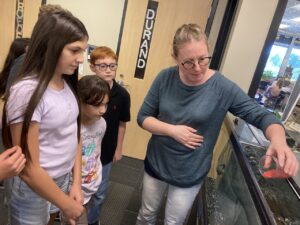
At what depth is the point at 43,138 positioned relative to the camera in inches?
41.4

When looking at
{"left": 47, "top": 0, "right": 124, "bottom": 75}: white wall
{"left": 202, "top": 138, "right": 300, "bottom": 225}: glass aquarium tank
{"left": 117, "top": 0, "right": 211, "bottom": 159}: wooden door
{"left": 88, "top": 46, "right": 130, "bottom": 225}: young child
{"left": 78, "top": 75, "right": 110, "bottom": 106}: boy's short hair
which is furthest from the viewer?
{"left": 47, "top": 0, "right": 124, "bottom": 75}: white wall

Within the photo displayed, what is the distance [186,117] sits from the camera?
139 cm

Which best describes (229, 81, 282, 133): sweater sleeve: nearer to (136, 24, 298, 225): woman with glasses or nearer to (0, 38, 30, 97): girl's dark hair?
(136, 24, 298, 225): woman with glasses

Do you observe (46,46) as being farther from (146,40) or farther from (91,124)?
(146,40)

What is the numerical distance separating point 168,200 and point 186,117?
0.49m

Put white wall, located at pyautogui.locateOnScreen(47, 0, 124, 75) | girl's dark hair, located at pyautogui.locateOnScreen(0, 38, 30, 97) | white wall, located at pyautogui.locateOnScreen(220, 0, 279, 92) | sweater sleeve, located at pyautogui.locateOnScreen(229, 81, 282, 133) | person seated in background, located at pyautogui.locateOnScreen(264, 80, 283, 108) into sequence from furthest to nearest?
person seated in background, located at pyautogui.locateOnScreen(264, 80, 283, 108) → white wall, located at pyautogui.locateOnScreen(47, 0, 124, 75) → white wall, located at pyautogui.locateOnScreen(220, 0, 279, 92) → girl's dark hair, located at pyautogui.locateOnScreen(0, 38, 30, 97) → sweater sleeve, located at pyautogui.locateOnScreen(229, 81, 282, 133)

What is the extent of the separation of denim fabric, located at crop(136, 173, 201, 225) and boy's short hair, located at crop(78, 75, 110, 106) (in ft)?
1.69

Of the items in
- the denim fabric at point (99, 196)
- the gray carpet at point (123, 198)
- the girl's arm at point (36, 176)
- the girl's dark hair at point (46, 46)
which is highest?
the girl's dark hair at point (46, 46)

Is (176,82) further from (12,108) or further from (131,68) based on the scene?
(131,68)

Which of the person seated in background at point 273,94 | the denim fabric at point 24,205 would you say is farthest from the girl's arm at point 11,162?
the person seated in background at point 273,94

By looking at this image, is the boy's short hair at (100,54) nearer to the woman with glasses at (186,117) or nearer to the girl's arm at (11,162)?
the woman with glasses at (186,117)

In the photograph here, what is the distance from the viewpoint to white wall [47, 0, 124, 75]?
311 centimetres

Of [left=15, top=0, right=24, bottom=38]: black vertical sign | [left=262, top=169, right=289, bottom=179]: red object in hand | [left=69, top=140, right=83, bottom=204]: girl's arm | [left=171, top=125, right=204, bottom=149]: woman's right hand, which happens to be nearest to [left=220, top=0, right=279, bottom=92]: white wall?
[left=171, top=125, right=204, bottom=149]: woman's right hand

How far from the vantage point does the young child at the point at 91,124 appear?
1.45 m
